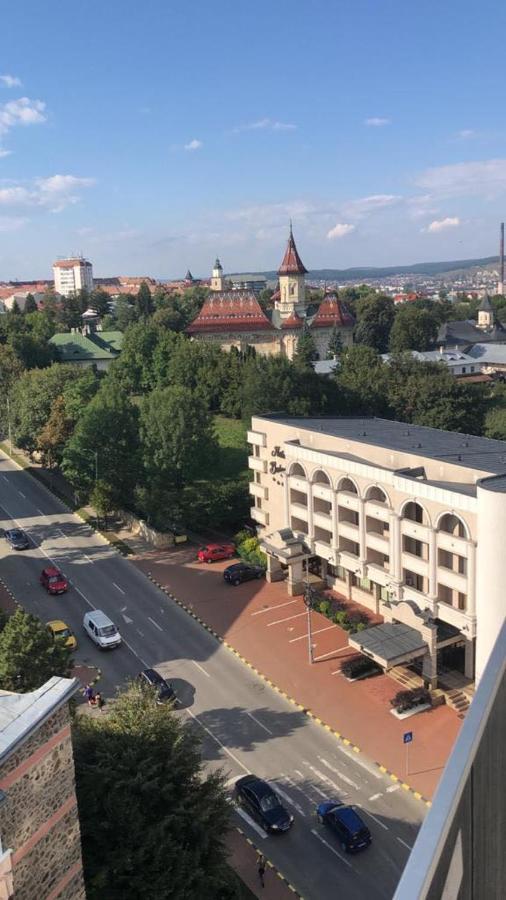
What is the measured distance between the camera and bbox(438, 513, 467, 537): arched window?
26531 millimetres

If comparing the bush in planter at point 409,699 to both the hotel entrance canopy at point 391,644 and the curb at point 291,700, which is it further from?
the curb at point 291,700

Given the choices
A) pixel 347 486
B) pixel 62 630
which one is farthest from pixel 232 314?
pixel 62 630

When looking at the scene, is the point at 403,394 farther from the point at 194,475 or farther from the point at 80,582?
the point at 80,582

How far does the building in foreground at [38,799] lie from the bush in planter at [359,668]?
52.7ft

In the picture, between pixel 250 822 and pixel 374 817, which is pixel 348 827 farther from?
pixel 250 822

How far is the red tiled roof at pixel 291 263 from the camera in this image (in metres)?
114

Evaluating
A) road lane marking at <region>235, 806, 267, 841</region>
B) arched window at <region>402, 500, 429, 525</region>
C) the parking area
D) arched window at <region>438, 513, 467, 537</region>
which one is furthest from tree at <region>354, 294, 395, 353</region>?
road lane marking at <region>235, 806, 267, 841</region>

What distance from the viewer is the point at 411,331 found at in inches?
3925

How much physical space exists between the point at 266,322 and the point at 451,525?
80.0m

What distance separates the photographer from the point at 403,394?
59688mm

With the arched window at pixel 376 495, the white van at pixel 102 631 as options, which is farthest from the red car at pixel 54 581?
the arched window at pixel 376 495

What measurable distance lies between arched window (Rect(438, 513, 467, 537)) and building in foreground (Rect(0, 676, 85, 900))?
17220 mm

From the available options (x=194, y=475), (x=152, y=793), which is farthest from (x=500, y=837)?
(x=194, y=475)

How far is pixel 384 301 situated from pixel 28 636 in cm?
10013
